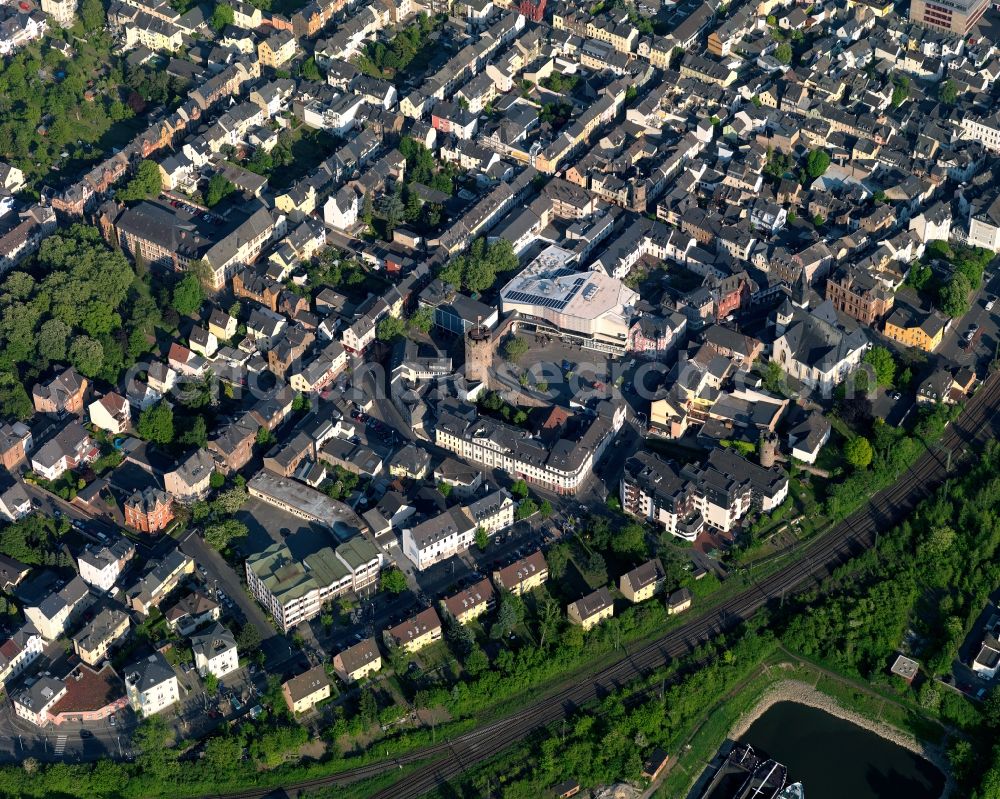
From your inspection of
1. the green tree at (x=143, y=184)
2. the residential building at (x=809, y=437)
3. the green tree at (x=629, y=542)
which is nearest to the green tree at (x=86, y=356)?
the green tree at (x=143, y=184)

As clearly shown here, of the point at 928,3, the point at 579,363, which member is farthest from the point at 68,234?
the point at 928,3

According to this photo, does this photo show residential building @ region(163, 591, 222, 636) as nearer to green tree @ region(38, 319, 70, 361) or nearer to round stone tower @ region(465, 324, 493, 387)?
green tree @ region(38, 319, 70, 361)

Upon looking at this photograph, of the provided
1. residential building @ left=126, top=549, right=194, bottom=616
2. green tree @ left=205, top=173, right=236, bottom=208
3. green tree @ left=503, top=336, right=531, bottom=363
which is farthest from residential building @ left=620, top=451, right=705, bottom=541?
green tree @ left=205, top=173, right=236, bottom=208

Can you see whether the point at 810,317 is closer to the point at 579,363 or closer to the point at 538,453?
the point at 579,363

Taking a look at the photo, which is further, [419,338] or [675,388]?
[419,338]

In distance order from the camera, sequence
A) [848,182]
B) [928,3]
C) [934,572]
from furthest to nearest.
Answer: [928,3], [848,182], [934,572]

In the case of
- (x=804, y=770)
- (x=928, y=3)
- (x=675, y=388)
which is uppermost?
(x=928, y=3)

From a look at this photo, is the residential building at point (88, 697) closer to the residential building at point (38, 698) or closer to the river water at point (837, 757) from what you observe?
the residential building at point (38, 698)
